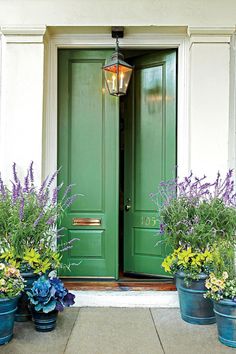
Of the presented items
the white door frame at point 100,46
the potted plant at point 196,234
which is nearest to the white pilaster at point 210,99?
the white door frame at point 100,46

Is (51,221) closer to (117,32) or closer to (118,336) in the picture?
(118,336)

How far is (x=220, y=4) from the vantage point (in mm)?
3367

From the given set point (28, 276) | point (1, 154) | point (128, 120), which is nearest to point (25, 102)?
point (1, 154)

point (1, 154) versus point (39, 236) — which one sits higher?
point (1, 154)

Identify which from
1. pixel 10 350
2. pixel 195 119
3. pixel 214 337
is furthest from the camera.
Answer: pixel 195 119

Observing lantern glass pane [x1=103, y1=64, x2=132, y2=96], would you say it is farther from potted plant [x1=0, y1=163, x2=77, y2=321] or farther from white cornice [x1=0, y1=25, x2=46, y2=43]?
potted plant [x1=0, y1=163, x2=77, y2=321]

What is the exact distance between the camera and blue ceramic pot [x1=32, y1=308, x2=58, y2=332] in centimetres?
271

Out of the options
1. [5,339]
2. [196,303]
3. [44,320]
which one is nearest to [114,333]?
[44,320]

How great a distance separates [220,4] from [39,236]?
2.66m

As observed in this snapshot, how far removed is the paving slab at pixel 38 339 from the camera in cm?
246

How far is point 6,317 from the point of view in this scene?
2.51 meters

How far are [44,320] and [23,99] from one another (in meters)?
1.95

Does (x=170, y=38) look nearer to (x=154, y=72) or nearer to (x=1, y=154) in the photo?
(x=154, y=72)

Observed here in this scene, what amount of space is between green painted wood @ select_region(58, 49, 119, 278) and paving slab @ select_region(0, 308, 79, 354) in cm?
76
